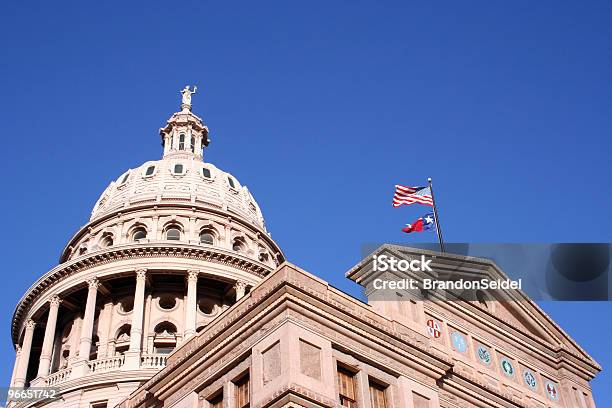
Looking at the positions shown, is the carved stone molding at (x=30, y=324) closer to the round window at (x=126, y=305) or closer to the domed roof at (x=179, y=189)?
the round window at (x=126, y=305)

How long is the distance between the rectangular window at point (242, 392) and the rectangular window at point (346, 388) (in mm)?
2508

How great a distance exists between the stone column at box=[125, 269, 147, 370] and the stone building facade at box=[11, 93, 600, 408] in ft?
0.27

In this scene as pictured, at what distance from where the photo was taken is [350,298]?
28.2 meters

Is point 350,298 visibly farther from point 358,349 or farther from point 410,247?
point 410,247

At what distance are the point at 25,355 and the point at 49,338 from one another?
9.96 feet

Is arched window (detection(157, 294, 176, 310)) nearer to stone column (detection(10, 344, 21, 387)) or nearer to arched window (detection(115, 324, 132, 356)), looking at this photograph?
arched window (detection(115, 324, 132, 356))

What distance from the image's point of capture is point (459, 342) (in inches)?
1321

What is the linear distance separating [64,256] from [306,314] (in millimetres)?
47840

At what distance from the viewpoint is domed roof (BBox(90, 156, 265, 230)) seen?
228 feet

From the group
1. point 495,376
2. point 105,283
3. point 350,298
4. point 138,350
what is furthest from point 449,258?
point 105,283

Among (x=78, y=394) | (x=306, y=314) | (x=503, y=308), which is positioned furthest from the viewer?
(x=78, y=394)

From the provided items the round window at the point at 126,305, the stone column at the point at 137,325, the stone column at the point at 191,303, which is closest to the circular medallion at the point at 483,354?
the stone column at the point at 137,325

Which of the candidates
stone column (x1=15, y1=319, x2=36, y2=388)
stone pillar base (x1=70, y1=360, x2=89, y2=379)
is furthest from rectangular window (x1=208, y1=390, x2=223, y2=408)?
stone column (x1=15, y1=319, x2=36, y2=388)

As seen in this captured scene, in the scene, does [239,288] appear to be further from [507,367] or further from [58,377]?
[507,367]
